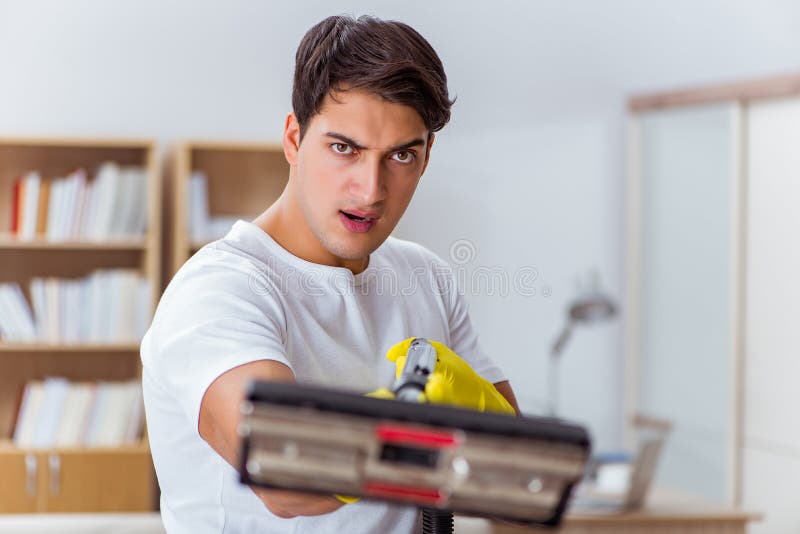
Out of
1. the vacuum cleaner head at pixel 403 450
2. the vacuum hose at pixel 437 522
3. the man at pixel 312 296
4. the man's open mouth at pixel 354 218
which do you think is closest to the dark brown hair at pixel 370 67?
the man at pixel 312 296

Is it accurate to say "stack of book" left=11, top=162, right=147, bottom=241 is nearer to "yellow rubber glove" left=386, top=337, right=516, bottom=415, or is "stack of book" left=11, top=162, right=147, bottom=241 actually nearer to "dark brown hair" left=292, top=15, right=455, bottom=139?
"dark brown hair" left=292, top=15, right=455, bottom=139

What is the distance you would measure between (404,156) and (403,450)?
51 centimetres

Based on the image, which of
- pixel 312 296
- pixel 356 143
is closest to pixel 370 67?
pixel 356 143

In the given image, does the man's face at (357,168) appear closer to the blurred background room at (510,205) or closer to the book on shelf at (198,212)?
the blurred background room at (510,205)

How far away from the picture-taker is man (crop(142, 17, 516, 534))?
0.94m

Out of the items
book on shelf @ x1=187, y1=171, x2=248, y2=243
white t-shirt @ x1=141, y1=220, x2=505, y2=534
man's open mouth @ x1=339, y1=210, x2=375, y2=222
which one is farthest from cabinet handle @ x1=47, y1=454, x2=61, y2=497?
man's open mouth @ x1=339, y1=210, x2=375, y2=222

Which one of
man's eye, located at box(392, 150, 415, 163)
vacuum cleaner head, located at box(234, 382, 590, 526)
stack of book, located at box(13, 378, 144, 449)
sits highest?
man's eye, located at box(392, 150, 415, 163)

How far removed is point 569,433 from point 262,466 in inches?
7.0

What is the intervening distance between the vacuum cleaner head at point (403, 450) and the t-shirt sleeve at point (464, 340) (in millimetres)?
754

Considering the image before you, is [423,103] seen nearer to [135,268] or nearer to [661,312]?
[135,268]

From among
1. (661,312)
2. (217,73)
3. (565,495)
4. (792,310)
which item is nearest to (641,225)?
(661,312)

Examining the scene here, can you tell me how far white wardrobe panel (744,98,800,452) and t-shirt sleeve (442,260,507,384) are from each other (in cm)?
253

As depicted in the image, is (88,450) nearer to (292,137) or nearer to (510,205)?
(510,205)

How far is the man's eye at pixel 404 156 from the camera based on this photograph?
3.51ft
